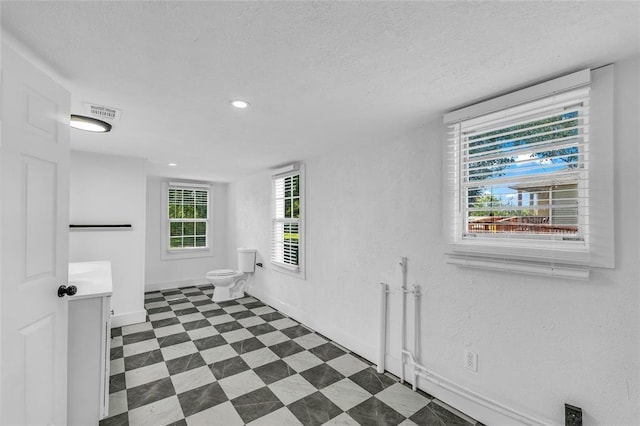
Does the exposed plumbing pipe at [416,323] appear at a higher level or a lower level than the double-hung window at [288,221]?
lower

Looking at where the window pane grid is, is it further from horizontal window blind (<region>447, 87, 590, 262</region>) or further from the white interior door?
the white interior door

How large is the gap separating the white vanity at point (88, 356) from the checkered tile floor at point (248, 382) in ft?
0.87

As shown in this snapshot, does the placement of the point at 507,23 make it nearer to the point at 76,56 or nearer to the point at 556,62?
the point at 556,62

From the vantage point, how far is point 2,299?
3.70ft

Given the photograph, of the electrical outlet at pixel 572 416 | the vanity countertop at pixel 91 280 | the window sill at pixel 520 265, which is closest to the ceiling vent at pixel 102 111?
the vanity countertop at pixel 91 280

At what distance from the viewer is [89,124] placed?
231 centimetres

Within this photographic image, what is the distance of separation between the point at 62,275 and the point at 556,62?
2.76 meters

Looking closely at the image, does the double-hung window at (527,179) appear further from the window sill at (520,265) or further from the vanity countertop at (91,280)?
the vanity countertop at (91,280)

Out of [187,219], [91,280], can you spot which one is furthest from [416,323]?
[187,219]

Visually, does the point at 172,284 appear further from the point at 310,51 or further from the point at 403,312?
the point at 310,51

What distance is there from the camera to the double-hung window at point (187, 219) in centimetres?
551

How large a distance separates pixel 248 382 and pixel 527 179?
2531 millimetres

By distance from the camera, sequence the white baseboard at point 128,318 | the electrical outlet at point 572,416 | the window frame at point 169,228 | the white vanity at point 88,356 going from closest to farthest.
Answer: the electrical outlet at point 572,416
the white vanity at point 88,356
the white baseboard at point 128,318
the window frame at point 169,228

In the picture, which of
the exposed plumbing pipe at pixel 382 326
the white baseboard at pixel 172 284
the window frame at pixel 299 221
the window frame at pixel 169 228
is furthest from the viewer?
the window frame at pixel 169 228
